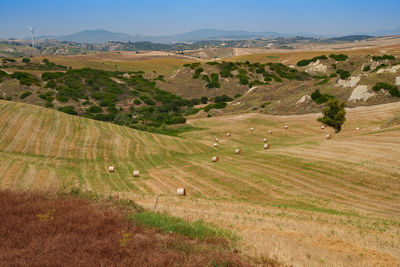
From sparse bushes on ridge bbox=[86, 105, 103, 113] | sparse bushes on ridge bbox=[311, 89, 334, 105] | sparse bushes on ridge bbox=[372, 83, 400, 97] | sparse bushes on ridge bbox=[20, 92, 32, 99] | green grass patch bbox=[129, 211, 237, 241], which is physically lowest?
sparse bushes on ridge bbox=[86, 105, 103, 113]

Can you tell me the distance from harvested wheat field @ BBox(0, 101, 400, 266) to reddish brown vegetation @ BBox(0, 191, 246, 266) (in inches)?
81.1

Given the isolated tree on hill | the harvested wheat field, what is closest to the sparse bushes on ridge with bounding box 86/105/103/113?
the harvested wheat field

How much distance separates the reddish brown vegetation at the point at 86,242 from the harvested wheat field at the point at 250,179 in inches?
81.1

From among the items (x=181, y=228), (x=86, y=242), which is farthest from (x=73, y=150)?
(x=86, y=242)

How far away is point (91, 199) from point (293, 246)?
884cm

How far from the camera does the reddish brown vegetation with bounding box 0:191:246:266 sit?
26.0 ft

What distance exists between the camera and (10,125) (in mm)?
33688

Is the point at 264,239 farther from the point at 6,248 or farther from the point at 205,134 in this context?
the point at 205,134

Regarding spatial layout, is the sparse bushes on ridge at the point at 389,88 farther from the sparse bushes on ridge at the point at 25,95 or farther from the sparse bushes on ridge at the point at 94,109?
the sparse bushes on ridge at the point at 25,95

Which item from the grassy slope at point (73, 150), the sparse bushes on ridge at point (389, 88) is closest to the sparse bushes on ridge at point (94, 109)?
the grassy slope at point (73, 150)

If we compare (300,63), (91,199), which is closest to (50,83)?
(91,199)

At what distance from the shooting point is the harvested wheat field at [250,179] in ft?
39.3

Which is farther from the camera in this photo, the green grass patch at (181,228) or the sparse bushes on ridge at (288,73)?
the sparse bushes on ridge at (288,73)

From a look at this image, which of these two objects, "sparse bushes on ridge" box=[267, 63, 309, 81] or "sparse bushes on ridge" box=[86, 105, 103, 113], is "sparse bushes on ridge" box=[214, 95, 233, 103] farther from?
"sparse bushes on ridge" box=[86, 105, 103, 113]
